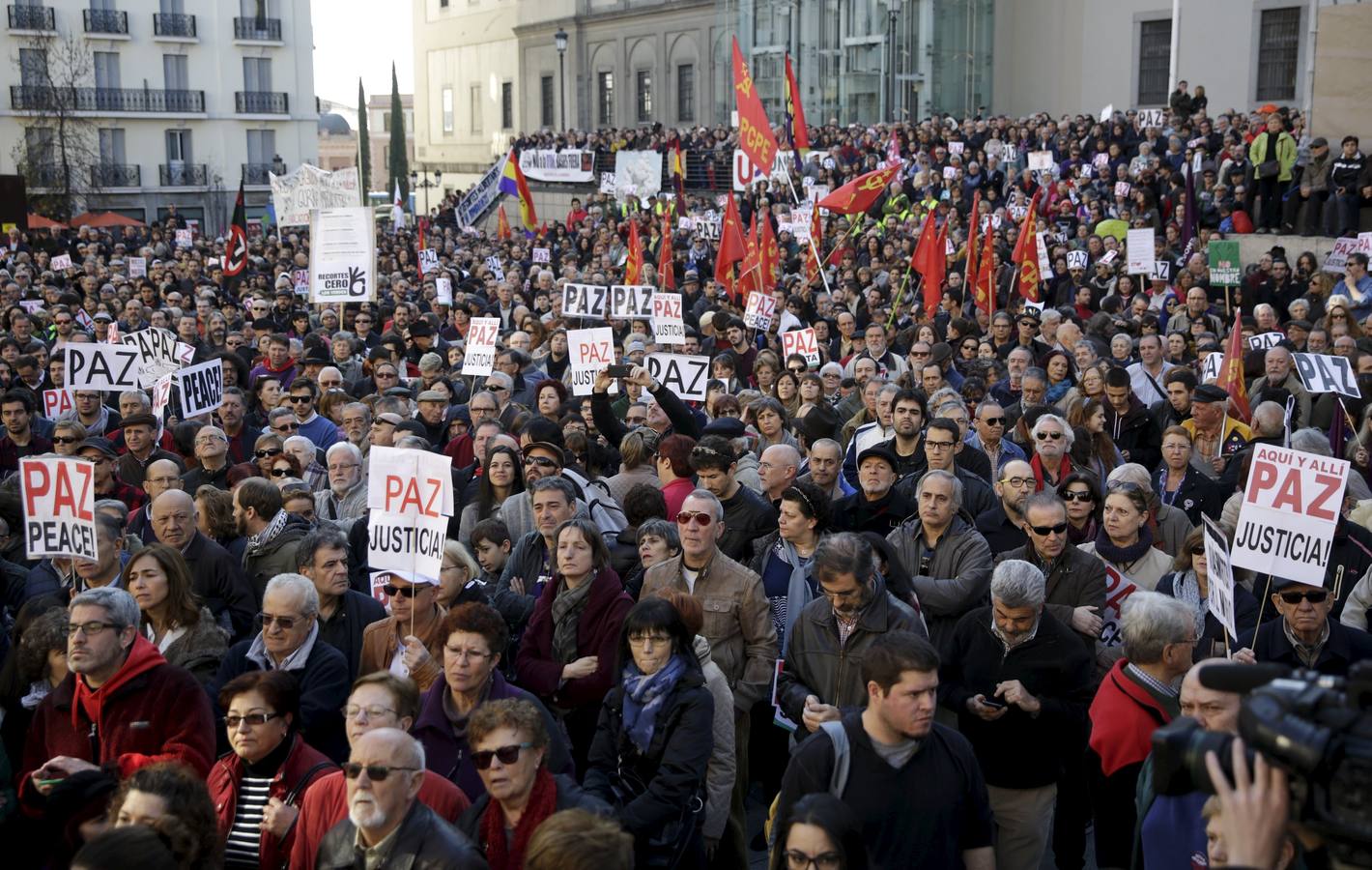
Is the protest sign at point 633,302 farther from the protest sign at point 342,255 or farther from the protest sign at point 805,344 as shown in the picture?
the protest sign at point 342,255

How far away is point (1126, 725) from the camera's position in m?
4.79

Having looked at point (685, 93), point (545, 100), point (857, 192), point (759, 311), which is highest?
point (545, 100)

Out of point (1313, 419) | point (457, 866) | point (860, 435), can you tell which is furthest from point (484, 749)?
point (1313, 419)

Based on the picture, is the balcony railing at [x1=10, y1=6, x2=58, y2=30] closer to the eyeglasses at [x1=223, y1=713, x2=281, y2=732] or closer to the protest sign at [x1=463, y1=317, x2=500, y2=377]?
the protest sign at [x1=463, y1=317, x2=500, y2=377]

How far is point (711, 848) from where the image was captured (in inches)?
203

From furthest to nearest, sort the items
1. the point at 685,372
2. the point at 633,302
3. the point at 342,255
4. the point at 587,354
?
the point at 342,255 → the point at 633,302 → the point at 587,354 → the point at 685,372

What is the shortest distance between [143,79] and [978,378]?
5180cm

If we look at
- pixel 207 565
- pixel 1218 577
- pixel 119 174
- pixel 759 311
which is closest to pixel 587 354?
pixel 759 311

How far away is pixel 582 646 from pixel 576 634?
52 mm

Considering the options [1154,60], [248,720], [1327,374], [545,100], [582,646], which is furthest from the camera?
[545,100]

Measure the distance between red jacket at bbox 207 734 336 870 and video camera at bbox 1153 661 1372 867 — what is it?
9.86ft

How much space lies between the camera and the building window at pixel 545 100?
5922 cm

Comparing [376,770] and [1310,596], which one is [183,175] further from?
[376,770]

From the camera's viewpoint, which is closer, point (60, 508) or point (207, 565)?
point (60, 508)
